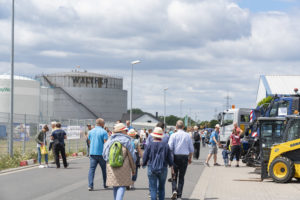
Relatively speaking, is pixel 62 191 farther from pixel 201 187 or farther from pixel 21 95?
pixel 21 95

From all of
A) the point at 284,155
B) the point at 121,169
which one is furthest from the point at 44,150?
the point at 121,169

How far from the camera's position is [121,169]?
9164mm

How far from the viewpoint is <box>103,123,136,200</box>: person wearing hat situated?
357 inches

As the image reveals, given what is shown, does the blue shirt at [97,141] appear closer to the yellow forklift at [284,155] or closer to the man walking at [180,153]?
the man walking at [180,153]

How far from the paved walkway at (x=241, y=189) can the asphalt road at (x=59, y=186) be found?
344 mm

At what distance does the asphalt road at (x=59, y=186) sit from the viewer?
1170cm

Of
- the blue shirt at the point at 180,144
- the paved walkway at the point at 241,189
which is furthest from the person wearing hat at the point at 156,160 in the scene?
the paved walkway at the point at 241,189

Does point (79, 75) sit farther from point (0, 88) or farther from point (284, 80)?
point (284, 80)

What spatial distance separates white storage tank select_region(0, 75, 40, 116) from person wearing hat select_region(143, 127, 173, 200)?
193ft

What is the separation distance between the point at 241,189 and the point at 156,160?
461 centimetres

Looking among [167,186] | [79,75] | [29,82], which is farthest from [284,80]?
[167,186]

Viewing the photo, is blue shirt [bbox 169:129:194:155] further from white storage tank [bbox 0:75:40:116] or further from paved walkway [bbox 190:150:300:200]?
white storage tank [bbox 0:75:40:116]

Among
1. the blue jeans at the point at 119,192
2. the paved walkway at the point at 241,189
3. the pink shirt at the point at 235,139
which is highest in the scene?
the pink shirt at the point at 235,139

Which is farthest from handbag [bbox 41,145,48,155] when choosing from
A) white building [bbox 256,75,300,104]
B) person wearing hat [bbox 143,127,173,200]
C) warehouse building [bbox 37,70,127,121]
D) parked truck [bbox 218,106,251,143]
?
warehouse building [bbox 37,70,127,121]
